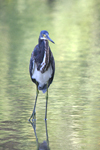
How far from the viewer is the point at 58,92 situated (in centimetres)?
977

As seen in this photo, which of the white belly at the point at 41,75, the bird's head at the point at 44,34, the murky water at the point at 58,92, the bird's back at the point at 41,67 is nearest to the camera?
the murky water at the point at 58,92

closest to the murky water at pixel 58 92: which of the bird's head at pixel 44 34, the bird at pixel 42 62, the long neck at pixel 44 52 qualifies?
the bird at pixel 42 62

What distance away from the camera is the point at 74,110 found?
26.9ft

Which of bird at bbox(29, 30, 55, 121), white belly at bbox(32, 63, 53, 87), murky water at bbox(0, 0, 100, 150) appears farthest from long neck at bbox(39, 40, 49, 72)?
murky water at bbox(0, 0, 100, 150)

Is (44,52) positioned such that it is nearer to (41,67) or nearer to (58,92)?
(41,67)

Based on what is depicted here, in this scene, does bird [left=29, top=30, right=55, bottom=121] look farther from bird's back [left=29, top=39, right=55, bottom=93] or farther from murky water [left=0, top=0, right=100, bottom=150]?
murky water [left=0, top=0, right=100, bottom=150]

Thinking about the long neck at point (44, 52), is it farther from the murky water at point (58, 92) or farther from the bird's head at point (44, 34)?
the murky water at point (58, 92)

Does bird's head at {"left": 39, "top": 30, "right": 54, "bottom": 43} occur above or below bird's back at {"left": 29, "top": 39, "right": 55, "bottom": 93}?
above

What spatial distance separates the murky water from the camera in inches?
262

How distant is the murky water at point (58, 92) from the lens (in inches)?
262

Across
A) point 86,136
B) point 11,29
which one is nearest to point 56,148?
point 86,136

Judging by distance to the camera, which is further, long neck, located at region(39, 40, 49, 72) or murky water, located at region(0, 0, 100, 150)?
long neck, located at region(39, 40, 49, 72)

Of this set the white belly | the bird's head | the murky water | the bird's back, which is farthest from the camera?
the white belly

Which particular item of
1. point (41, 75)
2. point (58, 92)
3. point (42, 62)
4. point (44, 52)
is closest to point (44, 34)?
point (44, 52)
